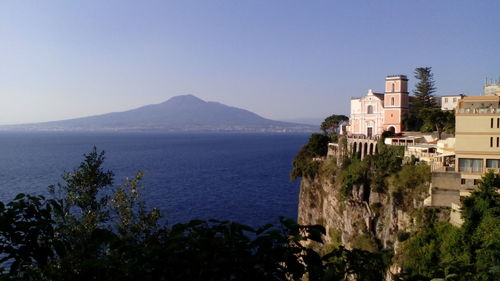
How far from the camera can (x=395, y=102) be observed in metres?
48.1

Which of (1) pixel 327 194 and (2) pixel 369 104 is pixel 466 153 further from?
(2) pixel 369 104

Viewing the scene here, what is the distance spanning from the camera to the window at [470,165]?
81.5 ft

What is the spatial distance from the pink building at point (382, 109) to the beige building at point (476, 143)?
21555 mm

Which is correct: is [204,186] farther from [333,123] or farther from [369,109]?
[369,109]

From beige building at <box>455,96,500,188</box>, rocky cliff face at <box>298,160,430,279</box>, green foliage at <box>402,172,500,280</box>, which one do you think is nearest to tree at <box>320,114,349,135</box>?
rocky cliff face at <box>298,160,430,279</box>

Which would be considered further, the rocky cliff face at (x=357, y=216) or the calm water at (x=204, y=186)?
the calm water at (x=204, y=186)

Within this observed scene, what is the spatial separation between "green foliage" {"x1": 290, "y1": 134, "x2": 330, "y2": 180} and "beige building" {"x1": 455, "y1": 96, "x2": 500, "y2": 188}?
60.7 ft

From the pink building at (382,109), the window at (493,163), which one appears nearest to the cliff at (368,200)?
the window at (493,163)

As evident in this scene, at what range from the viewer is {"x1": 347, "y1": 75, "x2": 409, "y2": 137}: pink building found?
157 feet

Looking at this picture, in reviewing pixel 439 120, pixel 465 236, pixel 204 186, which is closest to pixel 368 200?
pixel 465 236

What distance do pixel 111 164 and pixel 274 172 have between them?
132 ft

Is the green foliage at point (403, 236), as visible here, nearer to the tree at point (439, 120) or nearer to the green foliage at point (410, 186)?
the green foliage at point (410, 186)

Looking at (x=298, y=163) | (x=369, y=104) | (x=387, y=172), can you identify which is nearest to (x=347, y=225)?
(x=387, y=172)

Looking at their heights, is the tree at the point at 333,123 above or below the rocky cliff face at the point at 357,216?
above
